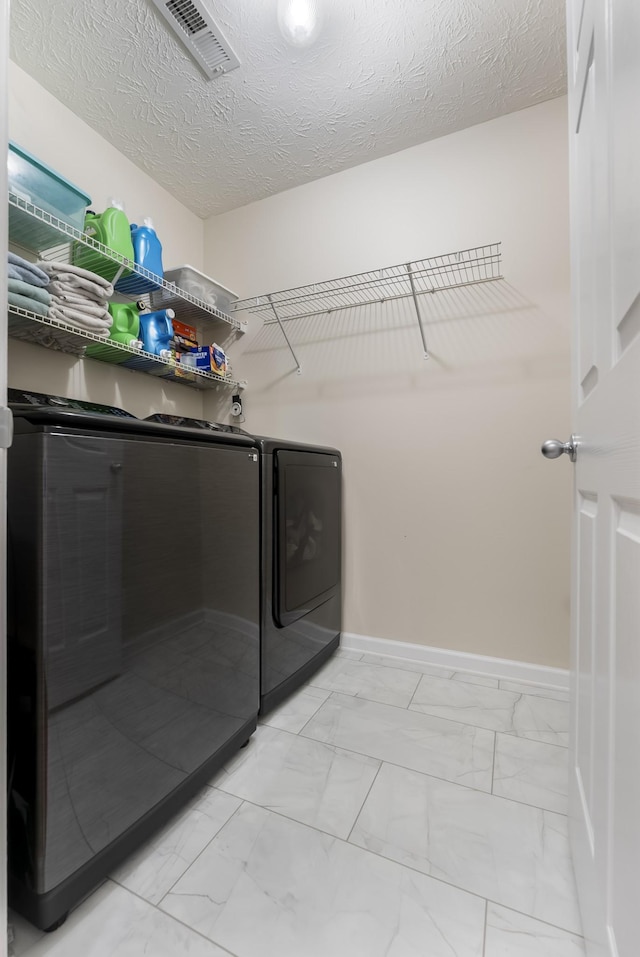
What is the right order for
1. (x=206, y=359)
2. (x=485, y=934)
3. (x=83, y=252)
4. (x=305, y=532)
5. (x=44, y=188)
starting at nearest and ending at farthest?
(x=485, y=934) < (x=44, y=188) < (x=83, y=252) < (x=305, y=532) < (x=206, y=359)

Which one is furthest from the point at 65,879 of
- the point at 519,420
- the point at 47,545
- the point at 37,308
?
the point at 519,420

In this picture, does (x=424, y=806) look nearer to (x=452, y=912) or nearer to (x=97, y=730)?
(x=452, y=912)

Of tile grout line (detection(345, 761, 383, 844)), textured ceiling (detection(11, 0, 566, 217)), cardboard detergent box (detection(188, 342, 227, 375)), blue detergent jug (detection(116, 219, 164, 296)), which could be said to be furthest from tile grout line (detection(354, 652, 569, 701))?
textured ceiling (detection(11, 0, 566, 217))

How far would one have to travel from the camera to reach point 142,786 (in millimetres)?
938

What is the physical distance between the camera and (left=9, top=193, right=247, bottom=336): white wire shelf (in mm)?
1295

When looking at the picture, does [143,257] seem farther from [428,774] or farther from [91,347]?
[428,774]

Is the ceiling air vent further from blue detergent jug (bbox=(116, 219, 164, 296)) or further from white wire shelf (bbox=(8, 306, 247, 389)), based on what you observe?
white wire shelf (bbox=(8, 306, 247, 389))

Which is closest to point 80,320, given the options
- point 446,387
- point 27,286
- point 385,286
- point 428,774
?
point 27,286

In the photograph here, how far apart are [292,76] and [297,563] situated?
1.94 metres

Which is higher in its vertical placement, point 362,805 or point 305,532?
point 305,532

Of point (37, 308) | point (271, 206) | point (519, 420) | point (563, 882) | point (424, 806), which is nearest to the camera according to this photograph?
point (563, 882)

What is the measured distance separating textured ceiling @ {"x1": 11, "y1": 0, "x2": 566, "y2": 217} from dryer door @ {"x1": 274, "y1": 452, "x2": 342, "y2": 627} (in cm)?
149

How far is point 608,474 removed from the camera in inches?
23.8

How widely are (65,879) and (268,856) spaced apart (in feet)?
1.40
